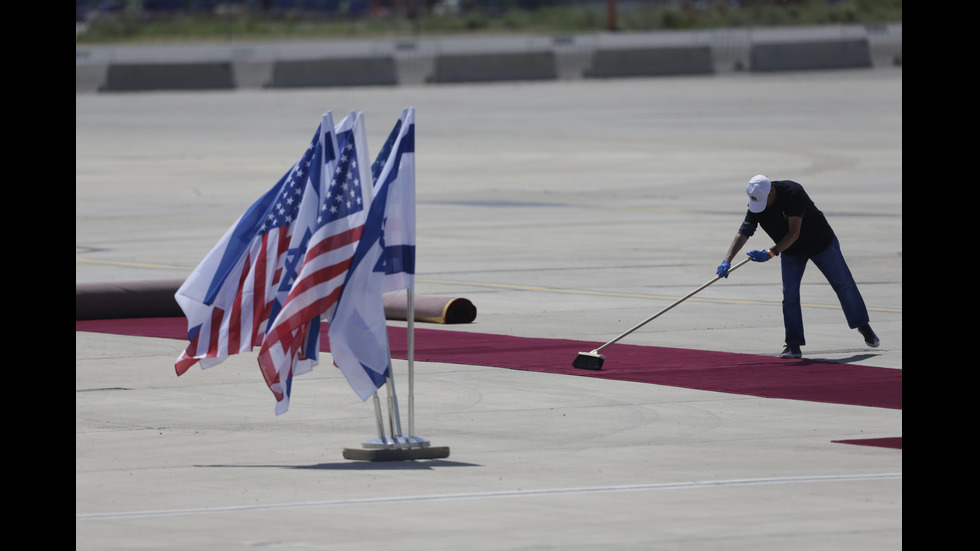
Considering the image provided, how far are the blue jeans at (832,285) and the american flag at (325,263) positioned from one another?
483cm

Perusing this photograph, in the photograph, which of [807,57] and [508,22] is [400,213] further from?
[508,22]

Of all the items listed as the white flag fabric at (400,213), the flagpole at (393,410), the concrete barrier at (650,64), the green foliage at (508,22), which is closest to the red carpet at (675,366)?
the flagpole at (393,410)

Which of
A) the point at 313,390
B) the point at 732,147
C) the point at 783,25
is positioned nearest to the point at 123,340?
the point at 313,390

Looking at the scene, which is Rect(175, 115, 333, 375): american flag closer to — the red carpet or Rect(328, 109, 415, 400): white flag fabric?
Rect(328, 109, 415, 400): white flag fabric

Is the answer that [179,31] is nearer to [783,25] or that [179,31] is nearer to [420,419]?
[783,25]

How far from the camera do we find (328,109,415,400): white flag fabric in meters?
10.5

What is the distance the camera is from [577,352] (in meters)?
14.8

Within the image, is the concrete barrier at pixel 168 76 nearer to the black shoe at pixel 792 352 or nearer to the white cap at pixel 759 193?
the white cap at pixel 759 193

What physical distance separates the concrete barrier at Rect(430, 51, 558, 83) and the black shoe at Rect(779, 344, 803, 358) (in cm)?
4191

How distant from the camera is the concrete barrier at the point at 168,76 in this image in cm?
5381

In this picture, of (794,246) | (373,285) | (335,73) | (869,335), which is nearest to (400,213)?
(373,285)

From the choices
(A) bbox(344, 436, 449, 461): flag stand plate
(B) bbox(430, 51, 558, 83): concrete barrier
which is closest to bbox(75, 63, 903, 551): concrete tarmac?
(A) bbox(344, 436, 449, 461): flag stand plate
